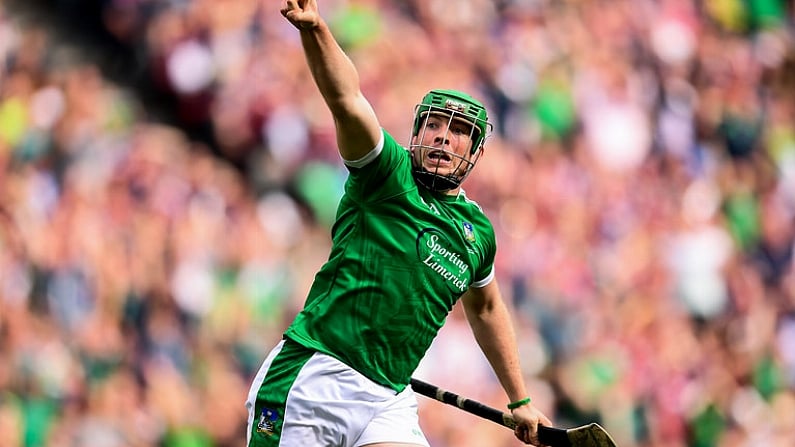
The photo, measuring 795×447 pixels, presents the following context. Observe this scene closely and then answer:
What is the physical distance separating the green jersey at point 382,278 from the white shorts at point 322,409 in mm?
55

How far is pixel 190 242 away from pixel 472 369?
7.28 ft

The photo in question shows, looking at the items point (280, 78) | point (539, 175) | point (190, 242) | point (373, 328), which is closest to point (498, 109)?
point (539, 175)

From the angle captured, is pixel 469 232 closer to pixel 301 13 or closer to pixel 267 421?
pixel 267 421

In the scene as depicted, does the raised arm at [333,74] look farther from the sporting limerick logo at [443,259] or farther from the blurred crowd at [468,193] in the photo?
the blurred crowd at [468,193]

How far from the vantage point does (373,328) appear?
167 inches

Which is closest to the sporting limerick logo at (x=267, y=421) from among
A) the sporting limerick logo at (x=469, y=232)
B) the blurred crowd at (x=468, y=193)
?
the sporting limerick logo at (x=469, y=232)

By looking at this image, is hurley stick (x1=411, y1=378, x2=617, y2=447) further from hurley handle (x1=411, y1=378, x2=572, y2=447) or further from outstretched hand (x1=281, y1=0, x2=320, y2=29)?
outstretched hand (x1=281, y1=0, x2=320, y2=29)

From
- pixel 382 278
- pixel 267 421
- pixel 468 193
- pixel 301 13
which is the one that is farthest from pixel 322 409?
pixel 468 193

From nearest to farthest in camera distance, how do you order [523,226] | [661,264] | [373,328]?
[373,328], [523,226], [661,264]

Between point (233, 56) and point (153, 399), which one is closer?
point (153, 399)

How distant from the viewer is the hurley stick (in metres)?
4.54

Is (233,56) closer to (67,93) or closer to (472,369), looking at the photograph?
(67,93)

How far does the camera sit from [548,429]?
4.70m

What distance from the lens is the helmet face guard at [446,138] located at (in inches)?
173
